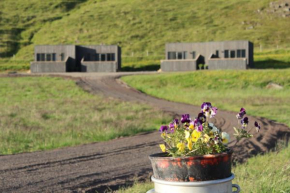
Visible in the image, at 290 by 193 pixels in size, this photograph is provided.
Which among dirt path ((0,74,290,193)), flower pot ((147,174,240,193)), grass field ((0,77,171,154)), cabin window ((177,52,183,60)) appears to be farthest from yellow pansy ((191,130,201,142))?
cabin window ((177,52,183,60))

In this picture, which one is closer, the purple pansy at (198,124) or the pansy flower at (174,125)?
the purple pansy at (198,124)

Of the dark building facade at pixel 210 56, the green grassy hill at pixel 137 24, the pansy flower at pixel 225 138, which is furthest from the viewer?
the green grassy hill at pixel 137 24

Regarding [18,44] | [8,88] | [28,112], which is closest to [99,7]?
[18,44]

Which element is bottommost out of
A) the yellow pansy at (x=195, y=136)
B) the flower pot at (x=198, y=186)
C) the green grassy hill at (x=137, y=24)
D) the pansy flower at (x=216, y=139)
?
the flower pot at (x=198, y=186)

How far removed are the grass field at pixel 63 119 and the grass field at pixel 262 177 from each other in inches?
265

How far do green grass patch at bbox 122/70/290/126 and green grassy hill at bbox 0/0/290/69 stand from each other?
31.1 meters

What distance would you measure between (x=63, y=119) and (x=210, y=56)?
35.6 m

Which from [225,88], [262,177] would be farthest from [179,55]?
[262,177]

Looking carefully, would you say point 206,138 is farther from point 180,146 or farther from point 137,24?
point 137,24

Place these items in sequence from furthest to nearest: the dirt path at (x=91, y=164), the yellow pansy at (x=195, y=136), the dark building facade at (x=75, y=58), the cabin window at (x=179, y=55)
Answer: the cabin window at (x=179, y=55), the dark building facade at (x=75, y=58), the dirt path at (x=91, y=164), the yellow pansy at (x=195, y=136)

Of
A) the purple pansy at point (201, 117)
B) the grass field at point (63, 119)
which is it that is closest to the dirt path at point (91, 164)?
the grass field at point (63, 119)

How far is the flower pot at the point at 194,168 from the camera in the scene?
518cm

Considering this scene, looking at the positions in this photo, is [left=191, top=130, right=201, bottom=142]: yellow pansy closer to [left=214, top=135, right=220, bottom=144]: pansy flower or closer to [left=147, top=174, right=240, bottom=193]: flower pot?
[left=214, top=135, right=220, bottom=144]: pansy flower

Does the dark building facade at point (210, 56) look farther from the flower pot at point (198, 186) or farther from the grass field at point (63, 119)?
the flower pot at point (198, 186)
